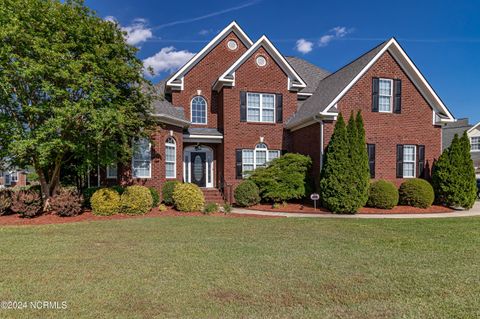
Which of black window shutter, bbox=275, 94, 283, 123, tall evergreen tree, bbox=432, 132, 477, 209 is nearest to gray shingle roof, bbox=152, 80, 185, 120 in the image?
black window shutter, bbox=275, 94, 283, 123

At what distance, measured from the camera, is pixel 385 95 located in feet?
47.2

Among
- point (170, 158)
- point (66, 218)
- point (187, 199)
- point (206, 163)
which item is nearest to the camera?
point (66, 218)

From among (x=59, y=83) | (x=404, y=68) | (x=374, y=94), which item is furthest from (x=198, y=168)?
(x=404, y=68)

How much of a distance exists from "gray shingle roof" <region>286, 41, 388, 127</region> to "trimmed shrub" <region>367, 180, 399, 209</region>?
4201mm

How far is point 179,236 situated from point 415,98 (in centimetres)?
1334

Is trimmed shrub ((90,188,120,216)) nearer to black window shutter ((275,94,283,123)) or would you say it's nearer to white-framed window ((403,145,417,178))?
black window shutter ((275,94,283,123))

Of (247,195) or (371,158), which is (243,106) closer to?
(247,195)

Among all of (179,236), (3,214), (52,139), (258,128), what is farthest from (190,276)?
(258,128)

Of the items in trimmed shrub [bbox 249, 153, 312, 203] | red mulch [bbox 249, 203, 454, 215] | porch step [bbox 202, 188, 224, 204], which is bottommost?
red mulch [bbox 249, 203, 454, 215]

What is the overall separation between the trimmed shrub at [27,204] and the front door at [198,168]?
25.6 ft

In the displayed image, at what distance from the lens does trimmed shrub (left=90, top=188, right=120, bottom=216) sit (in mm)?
10664

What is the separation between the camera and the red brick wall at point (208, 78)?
1647 cm

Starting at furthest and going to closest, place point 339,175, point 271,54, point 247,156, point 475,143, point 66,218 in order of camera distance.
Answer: point 475,143 < point 247,156 < point 271,54 < point 339,175 < point 66,218

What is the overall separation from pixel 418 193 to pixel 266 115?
803cm
